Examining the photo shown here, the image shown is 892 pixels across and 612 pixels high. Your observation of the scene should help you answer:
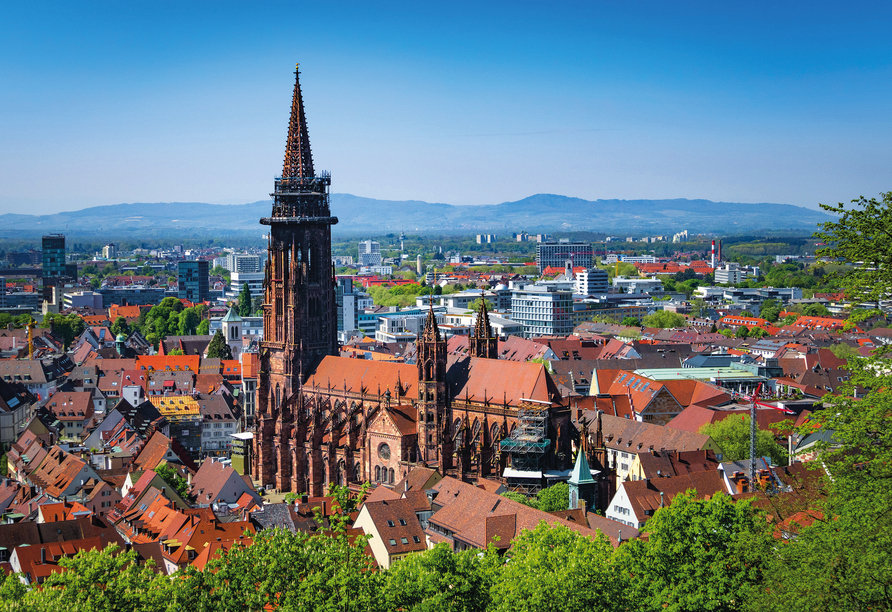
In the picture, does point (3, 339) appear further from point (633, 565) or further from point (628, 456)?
point (633, 565)

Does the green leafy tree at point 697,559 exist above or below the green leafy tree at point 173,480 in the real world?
above

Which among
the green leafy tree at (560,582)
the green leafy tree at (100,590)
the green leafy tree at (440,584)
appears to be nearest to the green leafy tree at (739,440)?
the green leafy tree at (560,582)

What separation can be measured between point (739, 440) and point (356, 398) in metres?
34.0

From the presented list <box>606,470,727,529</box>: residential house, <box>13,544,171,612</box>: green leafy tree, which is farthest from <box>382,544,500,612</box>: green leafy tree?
<box>606,470,727,529</box>: residential house

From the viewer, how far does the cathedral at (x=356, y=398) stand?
75.7 m

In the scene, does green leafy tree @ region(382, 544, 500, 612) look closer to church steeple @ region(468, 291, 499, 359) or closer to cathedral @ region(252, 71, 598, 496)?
cathedral @ region(252, 71, 598, 496)

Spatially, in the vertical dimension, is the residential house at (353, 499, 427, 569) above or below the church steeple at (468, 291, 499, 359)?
below

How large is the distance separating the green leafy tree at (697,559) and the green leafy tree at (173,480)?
43.7 metres

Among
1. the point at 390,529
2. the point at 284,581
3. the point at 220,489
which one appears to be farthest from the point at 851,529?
the point at 220,489

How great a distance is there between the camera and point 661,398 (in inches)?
4060

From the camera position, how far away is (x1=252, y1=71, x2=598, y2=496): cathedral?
75688mm

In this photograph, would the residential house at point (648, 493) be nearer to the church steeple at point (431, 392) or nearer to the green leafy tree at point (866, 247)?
the church steeple at point (431, 392)

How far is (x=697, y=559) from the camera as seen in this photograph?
40125 millimetres

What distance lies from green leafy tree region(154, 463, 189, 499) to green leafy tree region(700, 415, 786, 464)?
43917mm
